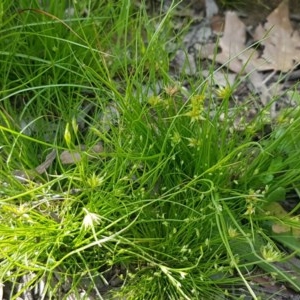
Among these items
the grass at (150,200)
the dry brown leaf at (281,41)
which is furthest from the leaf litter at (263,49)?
the grass at (150,200)

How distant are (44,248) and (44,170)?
0.83 ft

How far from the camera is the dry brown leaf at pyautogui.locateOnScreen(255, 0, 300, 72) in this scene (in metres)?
1.97

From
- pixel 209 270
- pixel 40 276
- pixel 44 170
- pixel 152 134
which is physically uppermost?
pixel 152 134

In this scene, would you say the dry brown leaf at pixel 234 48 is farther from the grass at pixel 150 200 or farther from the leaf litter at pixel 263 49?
the grass at pixel 150 200

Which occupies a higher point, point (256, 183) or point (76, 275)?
point (256, 183)

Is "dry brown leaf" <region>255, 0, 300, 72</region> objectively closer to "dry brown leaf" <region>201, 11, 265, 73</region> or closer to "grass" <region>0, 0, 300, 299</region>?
"dry brown leaf" <region>201, 11, 265, 73</region>

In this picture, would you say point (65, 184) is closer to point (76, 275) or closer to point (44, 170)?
point (44, 170)

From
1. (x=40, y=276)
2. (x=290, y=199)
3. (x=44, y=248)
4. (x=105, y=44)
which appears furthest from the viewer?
(x=105, y=44)

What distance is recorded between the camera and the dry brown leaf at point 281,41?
197 centimetres

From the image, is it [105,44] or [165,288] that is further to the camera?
[105,44]

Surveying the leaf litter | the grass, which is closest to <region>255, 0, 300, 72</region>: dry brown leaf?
the leaf litter

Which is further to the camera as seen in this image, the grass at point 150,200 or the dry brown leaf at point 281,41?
the dry brown leaf at point 281,41

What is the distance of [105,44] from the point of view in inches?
68.2

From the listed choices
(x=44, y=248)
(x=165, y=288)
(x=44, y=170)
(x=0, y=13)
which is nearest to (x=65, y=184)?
(x=44, y=170)
